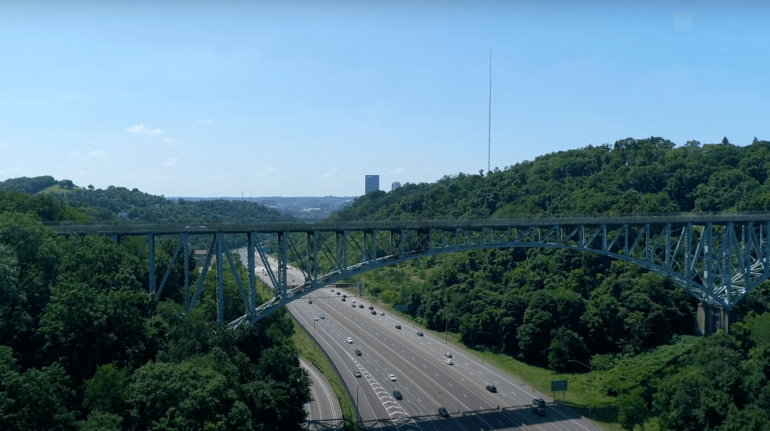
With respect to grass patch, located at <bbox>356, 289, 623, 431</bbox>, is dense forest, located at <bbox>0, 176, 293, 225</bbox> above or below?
above

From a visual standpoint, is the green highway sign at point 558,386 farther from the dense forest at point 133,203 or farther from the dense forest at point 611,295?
the dense forest at point 133,203

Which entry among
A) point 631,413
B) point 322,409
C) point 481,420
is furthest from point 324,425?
point 631,413

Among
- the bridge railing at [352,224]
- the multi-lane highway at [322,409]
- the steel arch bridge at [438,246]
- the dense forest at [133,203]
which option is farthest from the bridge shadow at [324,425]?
the dense forest at [133,203]

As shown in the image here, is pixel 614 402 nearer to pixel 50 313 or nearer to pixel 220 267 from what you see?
pixel 220 267

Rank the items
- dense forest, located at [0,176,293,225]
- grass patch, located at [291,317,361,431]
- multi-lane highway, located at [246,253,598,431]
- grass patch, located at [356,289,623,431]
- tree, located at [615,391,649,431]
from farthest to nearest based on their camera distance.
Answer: dense forest, located at [0,176,293,225]
grass patch, located at [356,289,623,431]
multi-lane highway, located at [246,253,598,431]
tree, located at [615,391,649,431]
grass patch, located at [291,317,361,431]

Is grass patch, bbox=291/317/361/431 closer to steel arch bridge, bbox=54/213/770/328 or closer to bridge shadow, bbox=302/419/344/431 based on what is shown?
bridge shadow, bbox=302/419/344/431

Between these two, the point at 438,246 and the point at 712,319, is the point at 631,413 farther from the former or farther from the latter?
the point at 712,319

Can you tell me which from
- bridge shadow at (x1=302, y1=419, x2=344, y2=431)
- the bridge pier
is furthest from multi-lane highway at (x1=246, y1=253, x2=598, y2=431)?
the bridge pier

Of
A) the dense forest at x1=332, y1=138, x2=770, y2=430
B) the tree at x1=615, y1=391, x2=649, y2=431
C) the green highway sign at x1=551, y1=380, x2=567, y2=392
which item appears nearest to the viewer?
the tree at x1=615, y1=391, x2=649, y2=431

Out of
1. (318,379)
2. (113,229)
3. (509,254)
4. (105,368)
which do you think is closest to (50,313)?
(105,368)
